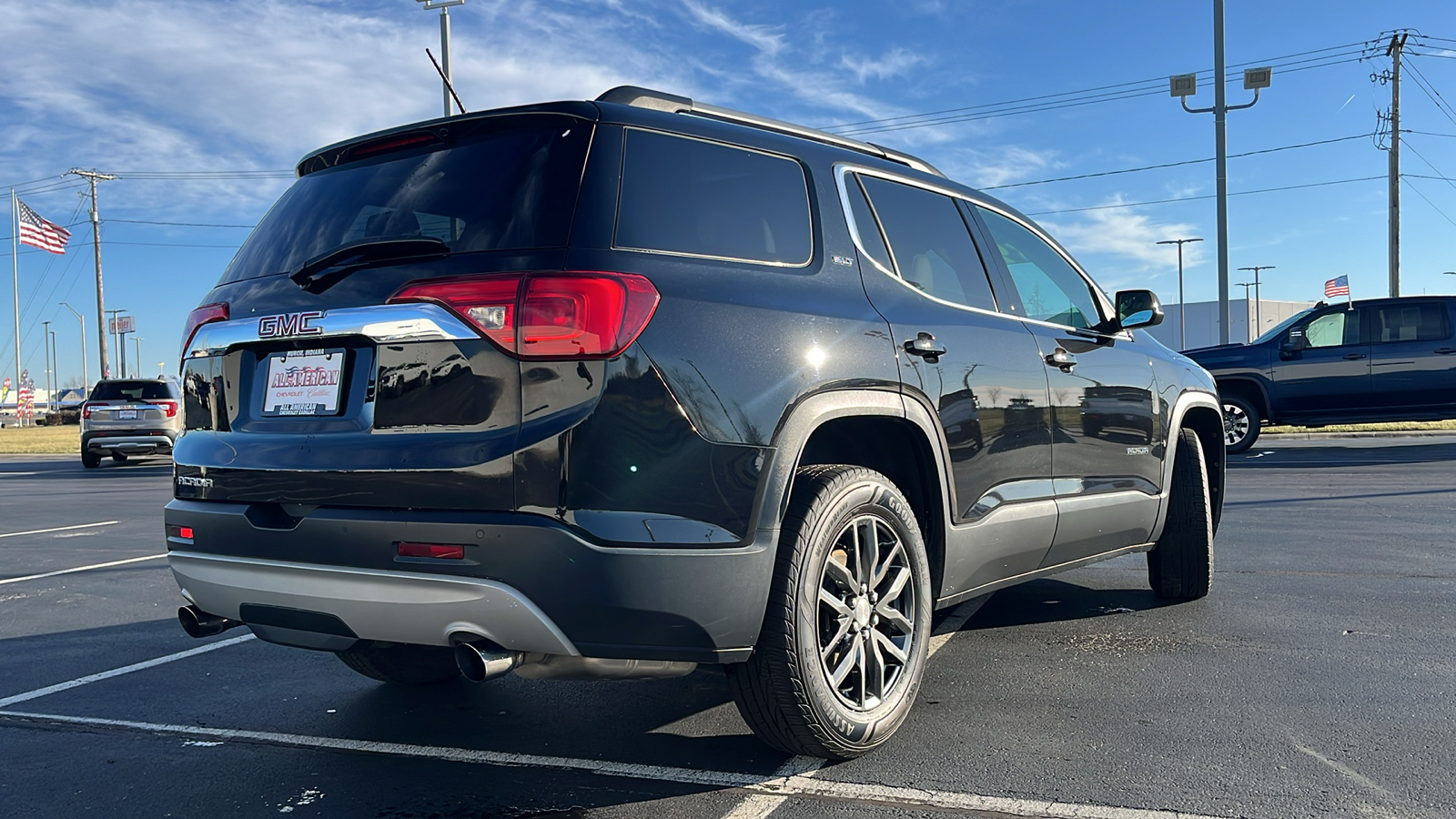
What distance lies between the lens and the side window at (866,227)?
3791 mm

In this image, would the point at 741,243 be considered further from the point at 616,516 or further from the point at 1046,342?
the point at 1046,342

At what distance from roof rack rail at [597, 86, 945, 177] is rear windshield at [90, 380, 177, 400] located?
19.4 meters

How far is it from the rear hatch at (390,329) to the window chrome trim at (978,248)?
0.98m

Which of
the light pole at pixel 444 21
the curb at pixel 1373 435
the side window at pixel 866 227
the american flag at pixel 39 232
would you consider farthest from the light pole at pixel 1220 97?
the american flag at pixel 39 232

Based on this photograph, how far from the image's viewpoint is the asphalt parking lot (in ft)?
10.3

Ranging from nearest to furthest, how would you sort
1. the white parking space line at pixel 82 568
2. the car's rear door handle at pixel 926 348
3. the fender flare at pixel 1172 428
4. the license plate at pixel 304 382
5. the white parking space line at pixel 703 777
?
1. the white parking space line at pixel 703 777
2. the license plate at pixel 304 382
3. the car's rear door handle at pixel 926 348
4. the fender flare at pixel 1172 428
5. the white parking space line at pixel 82 568

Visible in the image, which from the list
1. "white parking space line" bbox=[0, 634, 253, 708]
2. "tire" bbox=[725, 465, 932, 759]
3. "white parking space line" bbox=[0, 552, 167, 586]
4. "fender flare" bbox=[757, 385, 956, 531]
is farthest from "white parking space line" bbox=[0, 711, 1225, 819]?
"white parking space line" bbox=[0, 552, 167, 586]

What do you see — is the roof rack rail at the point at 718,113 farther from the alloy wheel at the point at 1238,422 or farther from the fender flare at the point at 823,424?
the alloy wheel at the point at 1238,422

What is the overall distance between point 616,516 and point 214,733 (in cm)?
194

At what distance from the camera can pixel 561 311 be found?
2.91 meters

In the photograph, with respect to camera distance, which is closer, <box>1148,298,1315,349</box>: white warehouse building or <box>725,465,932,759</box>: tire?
<box>725,465,932,759</box>: tire

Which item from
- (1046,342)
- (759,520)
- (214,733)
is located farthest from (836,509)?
(214,733)

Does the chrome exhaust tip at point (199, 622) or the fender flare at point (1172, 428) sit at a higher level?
the fender flare at point (1172, 428)

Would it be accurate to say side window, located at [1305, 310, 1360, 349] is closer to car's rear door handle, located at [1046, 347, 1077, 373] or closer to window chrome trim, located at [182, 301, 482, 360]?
car's rear door handle, located at [1046, 347, 1077, 373]
